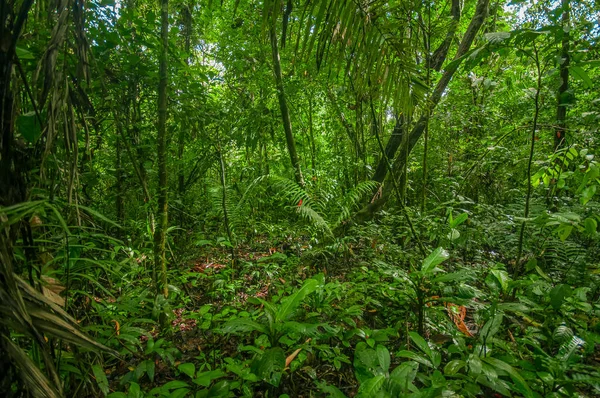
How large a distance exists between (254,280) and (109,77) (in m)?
2.04

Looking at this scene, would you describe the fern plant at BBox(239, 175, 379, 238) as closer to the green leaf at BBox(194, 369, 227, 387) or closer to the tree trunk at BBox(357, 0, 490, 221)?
the tree trunk at BBox(357, 0, 490, 221)

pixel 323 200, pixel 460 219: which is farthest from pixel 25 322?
pixel 323 200

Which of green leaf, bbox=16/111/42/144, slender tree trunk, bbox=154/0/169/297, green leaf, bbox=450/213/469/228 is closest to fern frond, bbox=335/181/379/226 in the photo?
green leaf, bbox=450/213/469/228

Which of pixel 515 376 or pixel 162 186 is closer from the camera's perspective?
pixel 515 376

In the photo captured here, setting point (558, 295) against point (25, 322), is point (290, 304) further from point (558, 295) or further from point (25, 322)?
point (558, 295)

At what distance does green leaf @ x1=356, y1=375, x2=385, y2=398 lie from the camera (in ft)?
3.85

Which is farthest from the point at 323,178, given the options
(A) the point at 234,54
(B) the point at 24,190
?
(B) the point at 24,190

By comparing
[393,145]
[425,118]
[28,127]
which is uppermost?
[425,118]

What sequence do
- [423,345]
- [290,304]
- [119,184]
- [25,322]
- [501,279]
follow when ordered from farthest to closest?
[119,184] < [501,279] < [290,304] < [423,345] < [25,322]

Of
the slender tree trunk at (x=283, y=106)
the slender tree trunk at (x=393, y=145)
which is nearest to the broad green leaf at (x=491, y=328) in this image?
the slender tree trunk at (x=393, y=145)

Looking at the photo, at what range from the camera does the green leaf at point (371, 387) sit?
1.17 metres

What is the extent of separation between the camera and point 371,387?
119 cm

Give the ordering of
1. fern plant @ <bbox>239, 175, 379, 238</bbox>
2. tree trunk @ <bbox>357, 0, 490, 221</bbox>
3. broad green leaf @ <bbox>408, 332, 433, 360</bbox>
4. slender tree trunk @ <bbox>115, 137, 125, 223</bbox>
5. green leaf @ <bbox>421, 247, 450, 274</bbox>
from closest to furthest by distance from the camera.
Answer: broad green leaf @ <bbox>408, 332, 433, 360</bbox> → green leaf @ <bbox>421, 247, 450, 274</bbox> → slender tree trunk @ <bbox>115, 137, 125, 223</bbox> → tree trunk @ <bbox>357, 0, 490, 221</bbox> → fern plant @ <bbox>239, 175, 379, 238</bbox>

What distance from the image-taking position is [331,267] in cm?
332
